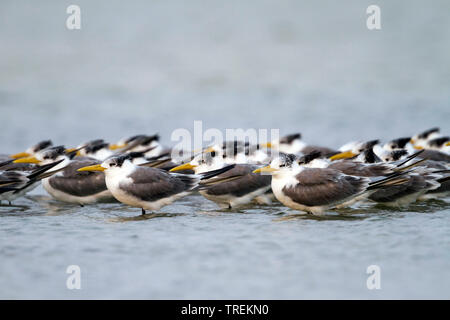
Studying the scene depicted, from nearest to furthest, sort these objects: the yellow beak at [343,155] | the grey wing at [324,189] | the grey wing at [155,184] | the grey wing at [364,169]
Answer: the grey wing at [324,189] < the grey wing at [155,184] < the grey wing at [364,169] < the yellow beak at [343,155]

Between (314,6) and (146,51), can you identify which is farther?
(314,6)

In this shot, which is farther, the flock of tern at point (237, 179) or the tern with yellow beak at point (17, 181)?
the tern with yellow beak at point (17, 181)

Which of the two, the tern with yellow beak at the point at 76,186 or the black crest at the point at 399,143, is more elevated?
the black crest at the point at 399,143

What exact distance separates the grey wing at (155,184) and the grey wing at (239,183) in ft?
1.10

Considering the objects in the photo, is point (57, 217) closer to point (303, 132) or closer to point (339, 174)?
point (339, 174)

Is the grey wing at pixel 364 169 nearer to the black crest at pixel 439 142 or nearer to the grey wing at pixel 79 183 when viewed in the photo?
the grey wing at pixel 79 183

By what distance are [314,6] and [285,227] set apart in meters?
14.7

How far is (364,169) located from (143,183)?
2.57 meters

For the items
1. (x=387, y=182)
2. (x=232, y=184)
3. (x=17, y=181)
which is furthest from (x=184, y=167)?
(x=387, y=182)

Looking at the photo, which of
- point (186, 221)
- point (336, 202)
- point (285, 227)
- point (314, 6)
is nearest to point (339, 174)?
point (336, 202)

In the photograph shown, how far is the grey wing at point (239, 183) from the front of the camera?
8672 millimetres
